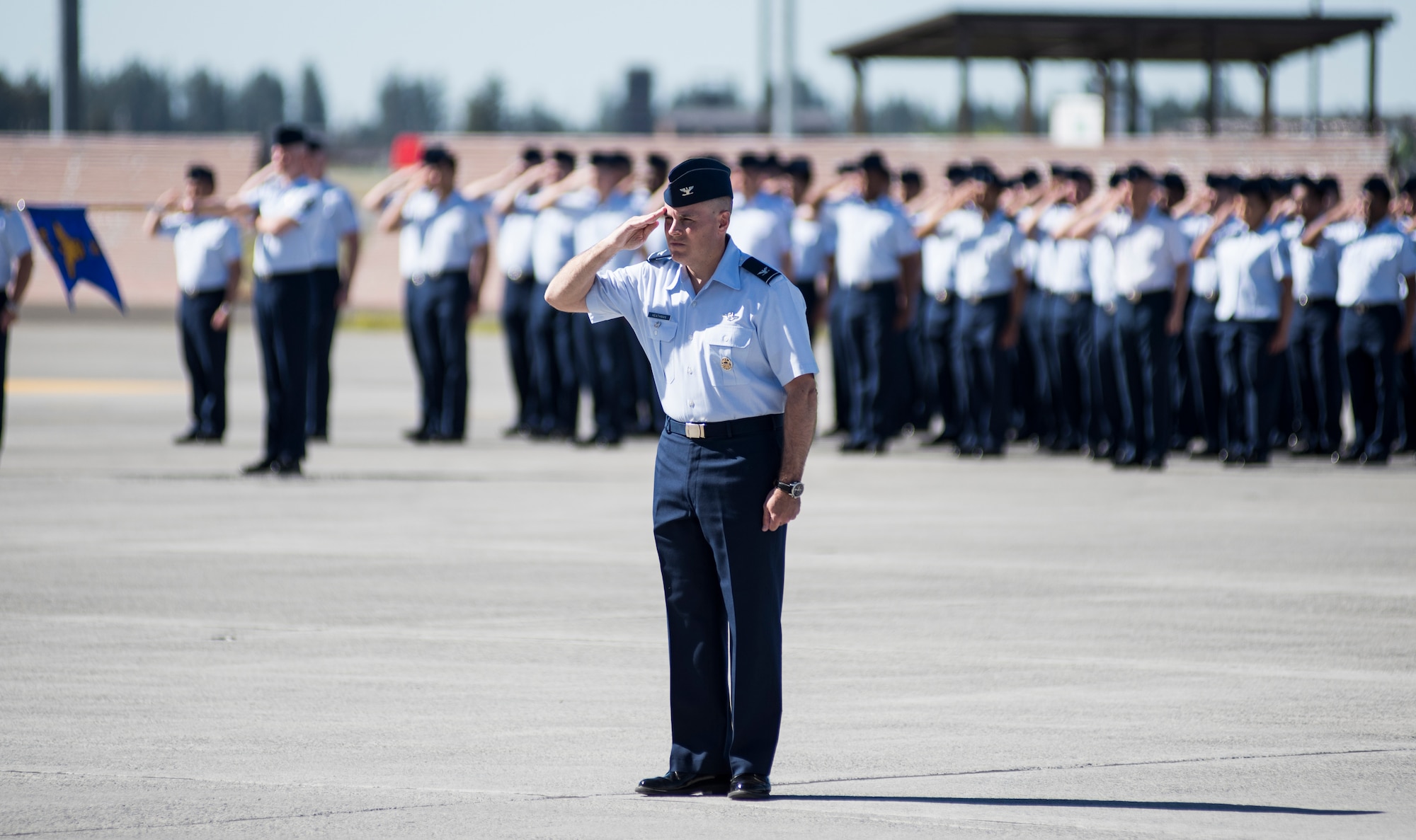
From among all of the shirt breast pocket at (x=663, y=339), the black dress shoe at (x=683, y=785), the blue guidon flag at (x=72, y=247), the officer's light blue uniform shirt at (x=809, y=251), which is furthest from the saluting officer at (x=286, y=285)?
the black dress shoe at (x=683, y=785)

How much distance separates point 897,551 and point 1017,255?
20.1 ft

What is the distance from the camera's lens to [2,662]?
739 cm

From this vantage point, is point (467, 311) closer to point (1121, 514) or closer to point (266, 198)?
point (266, 198)

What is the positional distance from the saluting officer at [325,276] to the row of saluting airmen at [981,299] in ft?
0.11

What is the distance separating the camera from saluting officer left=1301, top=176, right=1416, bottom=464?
1545 centimetres

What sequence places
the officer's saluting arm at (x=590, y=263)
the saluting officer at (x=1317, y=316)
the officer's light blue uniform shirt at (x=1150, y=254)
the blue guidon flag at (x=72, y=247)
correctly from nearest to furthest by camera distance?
1. the officer's saluting arm at (x=590, y=263)
2. the blue guidon flag at (x=72, y=247)
3. the officer's light blue uniform shirt at (x=1150, y=254)
4. the saluting officer at (x=1317, y=316)

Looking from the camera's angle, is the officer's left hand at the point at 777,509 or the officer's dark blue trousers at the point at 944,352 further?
the officer's dark blue trousers at the point at 944,352

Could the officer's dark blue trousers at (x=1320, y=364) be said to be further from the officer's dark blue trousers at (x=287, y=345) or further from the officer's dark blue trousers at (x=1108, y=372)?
the officer's dark blue trousers at (x=287, y=345)

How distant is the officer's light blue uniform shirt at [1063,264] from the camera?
1581 cm

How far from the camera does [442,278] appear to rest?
53.6 feet

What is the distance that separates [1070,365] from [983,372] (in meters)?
0.83

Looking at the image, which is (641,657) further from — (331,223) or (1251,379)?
(1251,379)

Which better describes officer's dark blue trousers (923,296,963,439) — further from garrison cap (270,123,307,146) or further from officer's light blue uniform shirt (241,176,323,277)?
garrison cap (270,123,307,146)

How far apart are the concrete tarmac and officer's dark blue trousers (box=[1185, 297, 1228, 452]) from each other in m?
1.83
